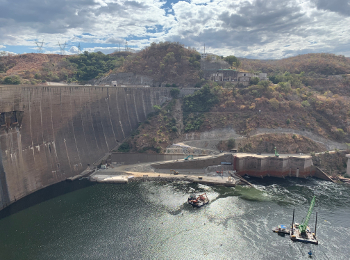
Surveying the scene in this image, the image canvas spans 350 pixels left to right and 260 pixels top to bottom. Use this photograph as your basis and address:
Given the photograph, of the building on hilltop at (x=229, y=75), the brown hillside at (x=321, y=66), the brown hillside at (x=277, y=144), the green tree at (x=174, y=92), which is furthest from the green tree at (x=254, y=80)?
the brown hillside at (x=321, y=66)

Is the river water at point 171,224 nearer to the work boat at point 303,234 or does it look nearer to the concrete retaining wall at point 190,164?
the work boat at point 303,234

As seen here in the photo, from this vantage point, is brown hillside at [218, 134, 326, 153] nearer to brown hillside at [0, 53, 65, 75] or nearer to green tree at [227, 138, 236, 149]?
green tree at [227, 138, 236, 149]

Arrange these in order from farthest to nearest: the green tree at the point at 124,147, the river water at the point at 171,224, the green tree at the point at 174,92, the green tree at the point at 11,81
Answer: the green tree at the point at 174,92
the green tree at the point at 11,81
the green tree at the point at 124,147
the river water at the point at 171,224

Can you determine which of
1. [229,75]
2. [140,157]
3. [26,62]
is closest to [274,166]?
[140,157]

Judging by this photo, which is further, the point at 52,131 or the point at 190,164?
the point at 190,164

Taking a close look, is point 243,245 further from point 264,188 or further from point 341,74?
point 341,74

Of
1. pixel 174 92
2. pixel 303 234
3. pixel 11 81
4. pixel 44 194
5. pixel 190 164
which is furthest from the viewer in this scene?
pixel 174 92

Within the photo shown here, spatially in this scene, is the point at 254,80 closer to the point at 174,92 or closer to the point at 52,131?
the point at 174,92
